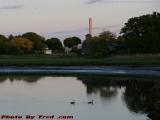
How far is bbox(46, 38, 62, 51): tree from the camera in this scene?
189 meters

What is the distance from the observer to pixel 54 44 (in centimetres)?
18888

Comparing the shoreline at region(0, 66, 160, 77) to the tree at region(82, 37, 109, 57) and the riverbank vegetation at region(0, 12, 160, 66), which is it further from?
the tree at region(82, 37, 109, 57)

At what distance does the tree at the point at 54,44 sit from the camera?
620ft

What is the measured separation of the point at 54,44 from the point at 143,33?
82280 millimetres

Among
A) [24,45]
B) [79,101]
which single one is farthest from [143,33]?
[79,101]

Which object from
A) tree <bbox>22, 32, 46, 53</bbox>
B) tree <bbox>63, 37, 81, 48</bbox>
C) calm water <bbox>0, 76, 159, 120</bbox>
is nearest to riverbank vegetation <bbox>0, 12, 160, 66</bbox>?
tree <bbox>22, 32, 46, 53</bbox>

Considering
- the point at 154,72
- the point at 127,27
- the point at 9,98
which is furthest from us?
the point at 127,27

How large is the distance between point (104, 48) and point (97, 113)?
86.6 metres

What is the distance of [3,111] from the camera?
30359 mm

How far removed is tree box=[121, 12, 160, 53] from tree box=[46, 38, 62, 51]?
77599mm

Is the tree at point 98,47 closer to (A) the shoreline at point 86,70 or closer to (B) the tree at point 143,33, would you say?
(B) the tree at point 143,33

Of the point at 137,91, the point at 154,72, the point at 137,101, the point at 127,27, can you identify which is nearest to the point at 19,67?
the point at 154,72

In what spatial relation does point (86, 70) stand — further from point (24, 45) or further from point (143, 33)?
point (24, 45)

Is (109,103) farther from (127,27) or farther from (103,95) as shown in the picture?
(127,27)
